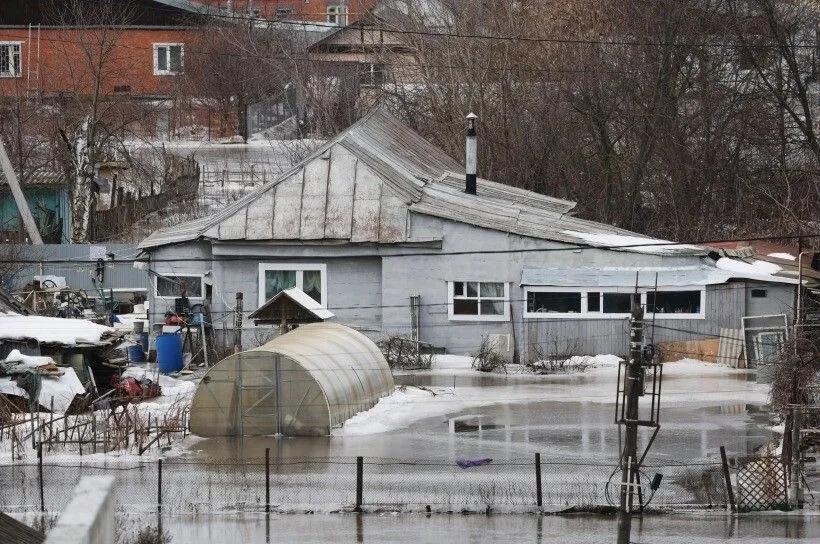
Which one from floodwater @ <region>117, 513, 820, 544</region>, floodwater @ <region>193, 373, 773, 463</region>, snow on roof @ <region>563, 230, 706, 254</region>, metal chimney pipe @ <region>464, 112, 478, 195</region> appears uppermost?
metal chimney pipe @ <region>464, 112, 478, 195</region>

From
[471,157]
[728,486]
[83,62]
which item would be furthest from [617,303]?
[83,62]

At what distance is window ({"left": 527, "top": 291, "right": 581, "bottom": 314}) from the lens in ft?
113

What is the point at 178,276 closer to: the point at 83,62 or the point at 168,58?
the point at 83,62

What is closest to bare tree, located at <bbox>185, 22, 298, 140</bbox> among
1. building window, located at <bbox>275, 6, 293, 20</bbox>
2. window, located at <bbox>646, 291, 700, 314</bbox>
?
building window, located at <bbox>275, 6, 293, 20</bbox>

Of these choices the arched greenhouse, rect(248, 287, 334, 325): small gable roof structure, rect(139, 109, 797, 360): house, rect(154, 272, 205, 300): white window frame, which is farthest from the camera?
rect(154, 272, 205, 300): white window frame

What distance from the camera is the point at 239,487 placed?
21406 mm

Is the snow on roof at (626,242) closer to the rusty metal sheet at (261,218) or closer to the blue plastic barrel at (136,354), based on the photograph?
the rusty metal sheet at (261,218)

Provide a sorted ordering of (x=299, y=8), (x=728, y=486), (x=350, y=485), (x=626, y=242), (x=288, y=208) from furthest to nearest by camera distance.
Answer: (x=299, y=8), (x=288, y=208), (x=626, y=242), (x=350, y=485), (x=728, y=486)

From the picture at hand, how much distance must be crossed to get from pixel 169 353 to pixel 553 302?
30.1 ft

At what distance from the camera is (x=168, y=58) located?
69875 mm

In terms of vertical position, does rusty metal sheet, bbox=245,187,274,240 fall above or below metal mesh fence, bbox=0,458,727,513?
above

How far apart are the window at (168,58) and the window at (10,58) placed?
6.44m

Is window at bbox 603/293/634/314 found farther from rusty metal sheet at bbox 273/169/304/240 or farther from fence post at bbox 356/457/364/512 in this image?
fence post at bbox 356/457/364/512

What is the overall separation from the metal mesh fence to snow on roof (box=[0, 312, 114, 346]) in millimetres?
6295
